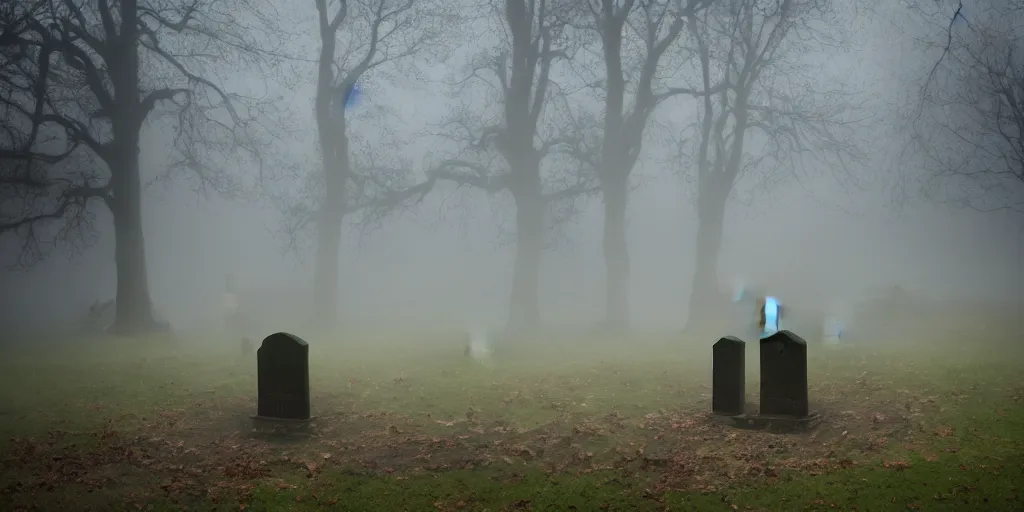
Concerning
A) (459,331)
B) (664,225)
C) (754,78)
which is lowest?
(459,331)

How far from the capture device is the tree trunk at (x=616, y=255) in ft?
89.0

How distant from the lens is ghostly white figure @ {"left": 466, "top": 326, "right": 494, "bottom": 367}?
2145 cm

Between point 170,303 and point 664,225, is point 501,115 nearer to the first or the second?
point 170,303

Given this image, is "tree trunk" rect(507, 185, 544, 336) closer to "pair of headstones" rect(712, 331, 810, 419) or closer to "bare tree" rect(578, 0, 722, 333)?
"bare tree" rect(578, 0, 722, 333)

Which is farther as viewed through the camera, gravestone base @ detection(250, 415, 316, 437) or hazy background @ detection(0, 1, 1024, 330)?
hazy background @ detection(0, 1, 1024, 330)

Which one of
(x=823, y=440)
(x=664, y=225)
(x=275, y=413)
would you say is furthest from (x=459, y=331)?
(x=664, y=225)

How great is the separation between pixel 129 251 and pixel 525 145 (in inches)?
508

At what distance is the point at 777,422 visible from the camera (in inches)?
468

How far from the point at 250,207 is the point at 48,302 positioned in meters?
21.8

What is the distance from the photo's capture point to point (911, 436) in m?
11.1

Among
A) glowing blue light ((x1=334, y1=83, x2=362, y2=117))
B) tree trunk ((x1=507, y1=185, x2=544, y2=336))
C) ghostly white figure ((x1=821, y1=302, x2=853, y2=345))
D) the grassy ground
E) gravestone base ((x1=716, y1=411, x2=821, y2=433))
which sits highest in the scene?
glowing blue light ((x1=334, y1=83, x2=362, y2=117))

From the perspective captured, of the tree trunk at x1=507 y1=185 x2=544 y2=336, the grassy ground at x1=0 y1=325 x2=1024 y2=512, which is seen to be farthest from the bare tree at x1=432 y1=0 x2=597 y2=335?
the grassy ground at x1=0 y1=325 x2=1024 y2=512

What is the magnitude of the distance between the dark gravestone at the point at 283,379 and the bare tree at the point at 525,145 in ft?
47.0

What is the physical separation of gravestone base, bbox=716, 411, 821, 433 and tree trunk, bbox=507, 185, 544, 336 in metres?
14.5
